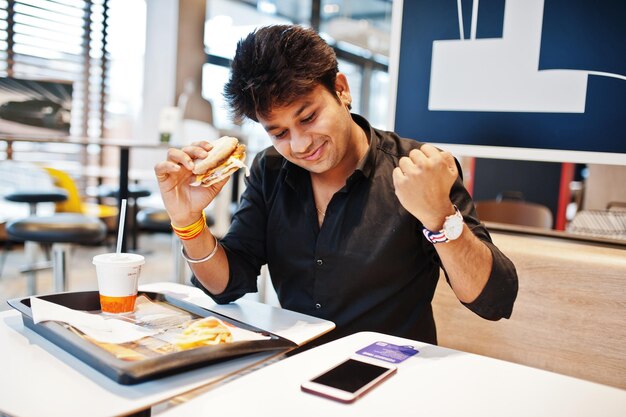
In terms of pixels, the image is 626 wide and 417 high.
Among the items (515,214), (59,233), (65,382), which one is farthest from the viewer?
(515,214)

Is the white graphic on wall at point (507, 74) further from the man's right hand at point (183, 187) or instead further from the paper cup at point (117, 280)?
the paper cup at point (117, 280)

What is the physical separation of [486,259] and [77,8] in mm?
5438

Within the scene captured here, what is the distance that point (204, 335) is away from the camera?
0.94 meters

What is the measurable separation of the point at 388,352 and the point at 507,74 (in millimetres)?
1135

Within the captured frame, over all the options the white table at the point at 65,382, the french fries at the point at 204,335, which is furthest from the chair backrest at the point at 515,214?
the french fries at the point at 204,335

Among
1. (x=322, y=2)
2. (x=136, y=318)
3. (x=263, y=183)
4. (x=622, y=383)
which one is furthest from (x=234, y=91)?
(x=322, y=2)

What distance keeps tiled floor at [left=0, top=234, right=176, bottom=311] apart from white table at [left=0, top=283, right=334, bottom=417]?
270 centimetres

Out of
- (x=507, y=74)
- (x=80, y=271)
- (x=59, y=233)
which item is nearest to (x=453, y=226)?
(x=507, y=74)

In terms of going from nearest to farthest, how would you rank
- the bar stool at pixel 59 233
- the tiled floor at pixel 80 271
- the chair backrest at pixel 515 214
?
1. the bar stool at pixel 59 233
2. the chair backrest at pixel 515 214
3. the tiled floor at pixel 80 271

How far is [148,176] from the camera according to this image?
4875 mm

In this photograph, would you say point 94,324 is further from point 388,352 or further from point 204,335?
point 388,352

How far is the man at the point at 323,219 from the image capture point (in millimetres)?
1209

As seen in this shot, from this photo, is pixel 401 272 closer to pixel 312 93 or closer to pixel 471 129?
pixel 312 93

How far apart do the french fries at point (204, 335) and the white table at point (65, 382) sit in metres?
0.05
